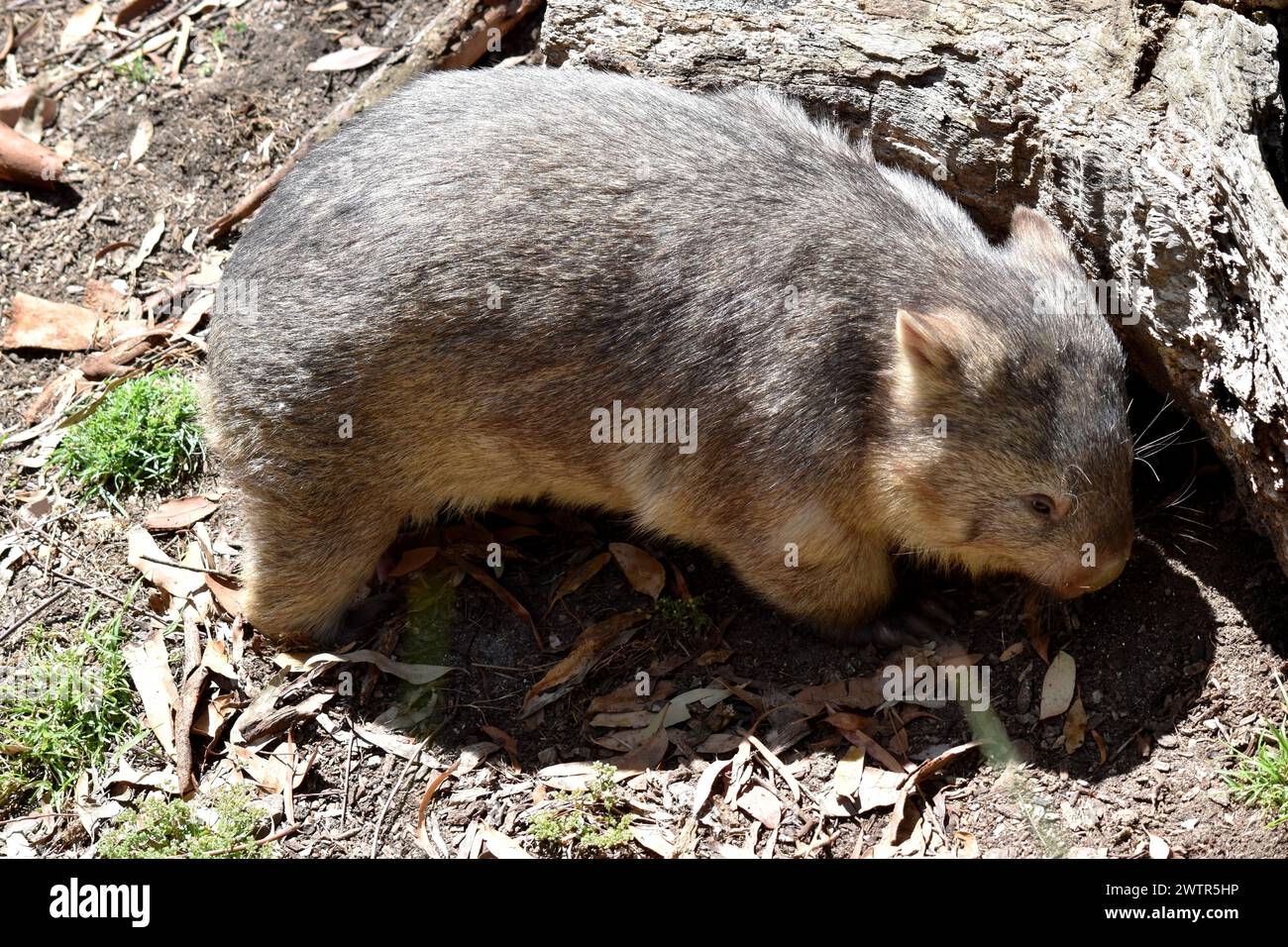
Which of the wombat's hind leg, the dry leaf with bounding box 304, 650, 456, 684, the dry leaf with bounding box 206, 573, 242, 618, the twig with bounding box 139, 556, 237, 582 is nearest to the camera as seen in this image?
the wombat's hind leg

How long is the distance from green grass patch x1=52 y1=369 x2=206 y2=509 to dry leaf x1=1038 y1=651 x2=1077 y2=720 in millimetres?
4555

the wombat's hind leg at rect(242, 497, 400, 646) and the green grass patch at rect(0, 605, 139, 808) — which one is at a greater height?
the wombat's hind leg at rect(242, 497, 400, 646)

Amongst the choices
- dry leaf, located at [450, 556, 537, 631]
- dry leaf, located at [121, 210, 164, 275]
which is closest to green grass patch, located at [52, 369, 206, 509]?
dry leaf, located at [121, 210, 164, 275]

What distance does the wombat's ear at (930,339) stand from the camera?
471 cm

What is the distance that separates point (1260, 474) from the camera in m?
4.63

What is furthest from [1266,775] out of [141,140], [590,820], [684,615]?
[141,140]

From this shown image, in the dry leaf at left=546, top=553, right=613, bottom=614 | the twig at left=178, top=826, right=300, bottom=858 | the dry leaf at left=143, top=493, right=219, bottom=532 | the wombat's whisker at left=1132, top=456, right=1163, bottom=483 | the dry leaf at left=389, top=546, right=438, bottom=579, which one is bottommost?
the twig at left=178, top=826, right=300, bottom=858

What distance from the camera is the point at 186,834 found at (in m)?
5.30

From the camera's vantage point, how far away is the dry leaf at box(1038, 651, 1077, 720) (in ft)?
17.0

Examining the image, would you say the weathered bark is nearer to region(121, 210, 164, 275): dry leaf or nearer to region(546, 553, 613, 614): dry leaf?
region(546, 553, 613, 614): dry leaf

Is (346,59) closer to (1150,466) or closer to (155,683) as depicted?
(155,683)

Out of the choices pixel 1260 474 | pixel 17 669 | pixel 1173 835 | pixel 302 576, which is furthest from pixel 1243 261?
pixel 17 669
